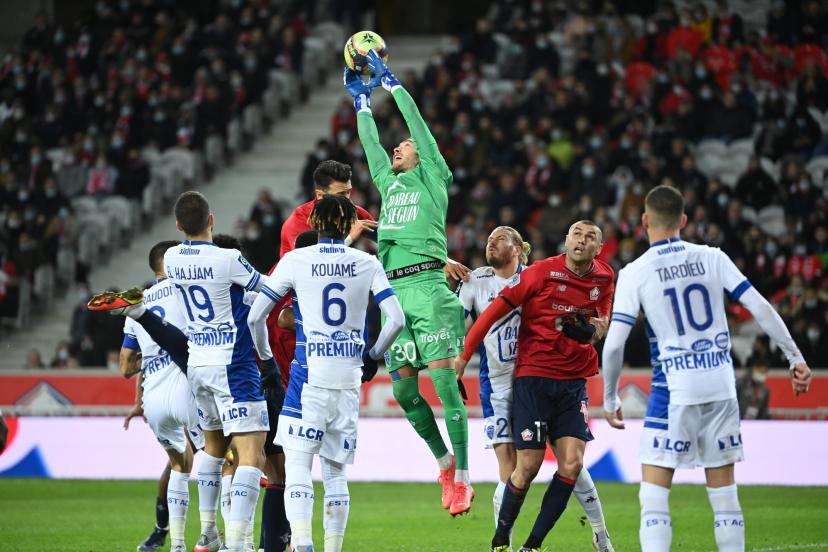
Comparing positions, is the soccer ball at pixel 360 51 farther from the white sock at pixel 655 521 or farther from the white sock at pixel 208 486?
the white sock at pixel 655 521

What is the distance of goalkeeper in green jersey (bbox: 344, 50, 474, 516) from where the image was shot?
9953 mm

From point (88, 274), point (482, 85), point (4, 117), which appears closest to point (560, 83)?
point (482, 85)

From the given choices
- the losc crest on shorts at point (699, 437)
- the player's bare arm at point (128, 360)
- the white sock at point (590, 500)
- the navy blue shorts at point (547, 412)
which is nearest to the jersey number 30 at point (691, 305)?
the losc crest on shorts at point (699, 437)

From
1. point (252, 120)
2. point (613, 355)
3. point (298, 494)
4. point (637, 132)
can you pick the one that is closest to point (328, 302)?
point (298, 494)

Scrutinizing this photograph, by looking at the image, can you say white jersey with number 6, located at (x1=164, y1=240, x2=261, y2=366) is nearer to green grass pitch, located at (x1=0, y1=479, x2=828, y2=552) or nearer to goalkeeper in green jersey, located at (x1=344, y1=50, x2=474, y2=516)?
goalkeeper in green jersey, located at (x1=344, y1=50, x2=474, y2=516)

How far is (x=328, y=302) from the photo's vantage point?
27.4 feet

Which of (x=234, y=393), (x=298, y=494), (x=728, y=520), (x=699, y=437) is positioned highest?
(x=234, y=393)

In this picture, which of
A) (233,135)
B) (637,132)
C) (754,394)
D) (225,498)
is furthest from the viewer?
(233,135)

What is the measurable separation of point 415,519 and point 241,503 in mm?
4840

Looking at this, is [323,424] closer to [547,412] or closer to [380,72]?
[547,412]

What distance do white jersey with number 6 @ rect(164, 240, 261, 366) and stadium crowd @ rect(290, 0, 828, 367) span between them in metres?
11.1

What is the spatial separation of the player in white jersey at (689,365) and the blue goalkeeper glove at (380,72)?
311cm

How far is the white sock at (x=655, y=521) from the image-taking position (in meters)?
7.71

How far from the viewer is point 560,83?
24000mm
